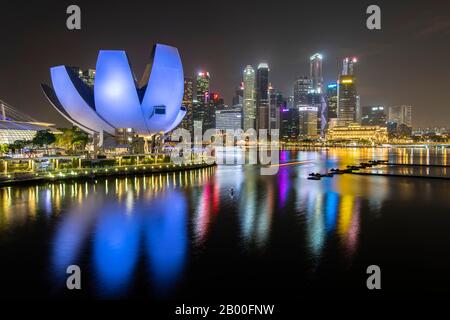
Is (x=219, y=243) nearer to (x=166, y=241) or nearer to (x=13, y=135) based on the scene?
(x=166, y=241)

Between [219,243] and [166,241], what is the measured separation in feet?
3.64

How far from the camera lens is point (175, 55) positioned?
23031 millimetres

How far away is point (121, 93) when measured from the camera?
21734mm

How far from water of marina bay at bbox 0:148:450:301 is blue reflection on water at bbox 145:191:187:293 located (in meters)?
0.03

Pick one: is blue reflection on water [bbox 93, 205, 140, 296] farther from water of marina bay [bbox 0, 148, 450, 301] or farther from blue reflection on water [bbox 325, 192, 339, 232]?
blue reflection on water [bbox 325, 192, 339, 232]

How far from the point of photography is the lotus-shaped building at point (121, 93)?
70.2ft

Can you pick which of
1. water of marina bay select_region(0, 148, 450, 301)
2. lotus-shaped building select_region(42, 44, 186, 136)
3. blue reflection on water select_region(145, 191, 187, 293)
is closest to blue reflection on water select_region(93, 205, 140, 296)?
water of marina bay select_region(0, 148, 450, 301)

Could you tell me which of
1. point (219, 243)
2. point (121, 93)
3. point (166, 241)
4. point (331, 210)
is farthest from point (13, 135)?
point (219, 243)

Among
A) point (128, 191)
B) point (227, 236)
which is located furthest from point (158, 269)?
point (128, 191)

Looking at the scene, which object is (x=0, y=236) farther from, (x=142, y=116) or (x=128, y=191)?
(x=142, y=116)

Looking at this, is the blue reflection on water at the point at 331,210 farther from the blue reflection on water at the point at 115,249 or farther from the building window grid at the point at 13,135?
the building window grid at the point at 13,135

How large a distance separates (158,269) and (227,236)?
2484mm

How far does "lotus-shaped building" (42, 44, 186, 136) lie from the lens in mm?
21406
